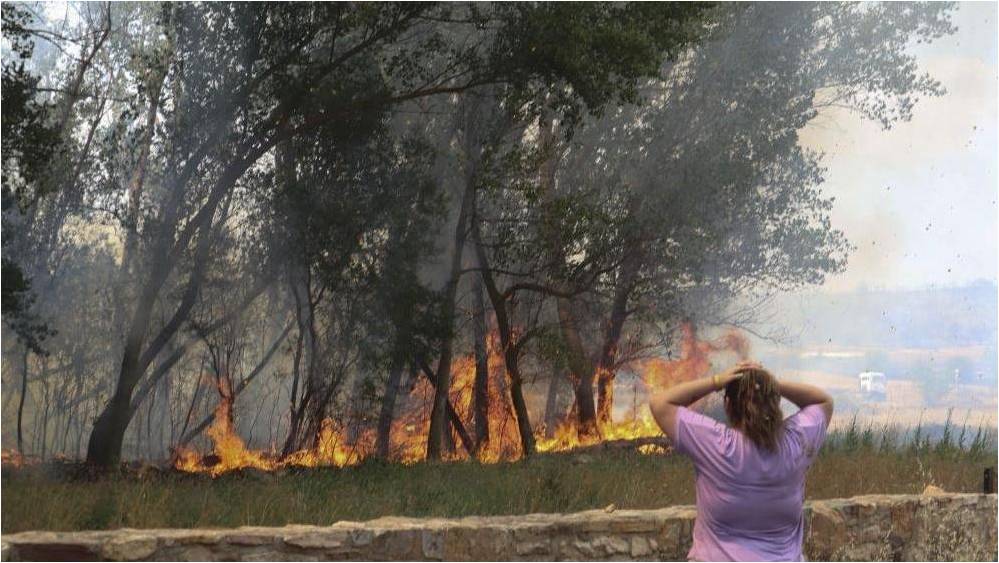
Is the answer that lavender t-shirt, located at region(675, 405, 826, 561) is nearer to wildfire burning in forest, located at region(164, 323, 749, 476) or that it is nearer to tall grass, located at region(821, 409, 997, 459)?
wildfire burning in forest, located at region(164, 323, 749, 476)

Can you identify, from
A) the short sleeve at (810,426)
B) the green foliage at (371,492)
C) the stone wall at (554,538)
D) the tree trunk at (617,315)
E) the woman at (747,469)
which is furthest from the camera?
the tree trunk at (617,315)

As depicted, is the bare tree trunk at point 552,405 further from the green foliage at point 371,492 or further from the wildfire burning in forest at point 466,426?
the green foliage at point 371,492

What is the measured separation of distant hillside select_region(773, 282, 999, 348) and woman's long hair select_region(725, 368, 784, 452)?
5593 millimetres

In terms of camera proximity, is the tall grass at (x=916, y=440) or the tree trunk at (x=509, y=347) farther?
the tall grass at (x=916, y=440)

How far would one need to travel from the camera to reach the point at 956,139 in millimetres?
10484

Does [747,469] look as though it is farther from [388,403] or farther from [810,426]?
[388,403]

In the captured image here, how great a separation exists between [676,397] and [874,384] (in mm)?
6513

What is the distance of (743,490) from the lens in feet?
14.2

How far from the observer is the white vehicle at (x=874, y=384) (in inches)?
413

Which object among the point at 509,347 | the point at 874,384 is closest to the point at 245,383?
the point at 509,347

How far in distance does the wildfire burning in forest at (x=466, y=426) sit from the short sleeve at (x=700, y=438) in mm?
4154

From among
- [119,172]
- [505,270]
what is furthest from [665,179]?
[119,172]

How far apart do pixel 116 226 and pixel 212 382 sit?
3.59 feet

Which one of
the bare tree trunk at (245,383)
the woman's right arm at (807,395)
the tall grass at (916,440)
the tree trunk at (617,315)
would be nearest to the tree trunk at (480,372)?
the tree trunk at (617,315)
